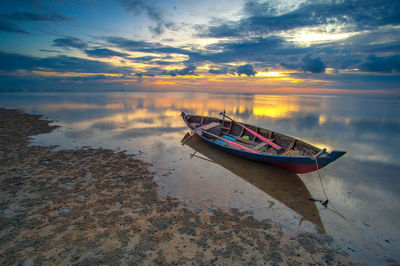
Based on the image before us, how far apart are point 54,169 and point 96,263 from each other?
724 centimetres

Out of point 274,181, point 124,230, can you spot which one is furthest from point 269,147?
point 124,230

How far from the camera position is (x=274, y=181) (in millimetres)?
9492

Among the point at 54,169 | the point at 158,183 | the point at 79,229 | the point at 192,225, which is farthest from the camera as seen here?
the point at 54,169

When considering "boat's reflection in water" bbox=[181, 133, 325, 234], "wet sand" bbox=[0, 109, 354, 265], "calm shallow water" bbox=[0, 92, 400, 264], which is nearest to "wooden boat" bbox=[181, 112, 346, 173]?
"boat's reflection in water" bbox=[181, 133, 325, 234]

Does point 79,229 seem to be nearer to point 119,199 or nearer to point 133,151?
point 119,199

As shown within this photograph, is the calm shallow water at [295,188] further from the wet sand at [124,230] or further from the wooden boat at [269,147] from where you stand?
the wooden boat at [269,147]

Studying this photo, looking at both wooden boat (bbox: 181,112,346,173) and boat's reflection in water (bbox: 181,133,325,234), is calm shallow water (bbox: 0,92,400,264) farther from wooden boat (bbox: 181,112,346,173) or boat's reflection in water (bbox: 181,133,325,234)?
wooden boat (bbox: 181,112,346,173)

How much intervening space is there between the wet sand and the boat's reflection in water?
147cm

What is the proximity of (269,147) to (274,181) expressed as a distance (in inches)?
175

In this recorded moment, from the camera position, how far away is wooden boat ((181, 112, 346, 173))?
344 inches

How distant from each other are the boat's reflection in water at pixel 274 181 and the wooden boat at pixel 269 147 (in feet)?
2.04

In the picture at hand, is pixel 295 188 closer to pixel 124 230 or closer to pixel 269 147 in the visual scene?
pixel 269 147

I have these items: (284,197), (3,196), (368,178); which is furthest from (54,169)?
(368,178)

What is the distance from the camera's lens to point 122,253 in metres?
4.88
